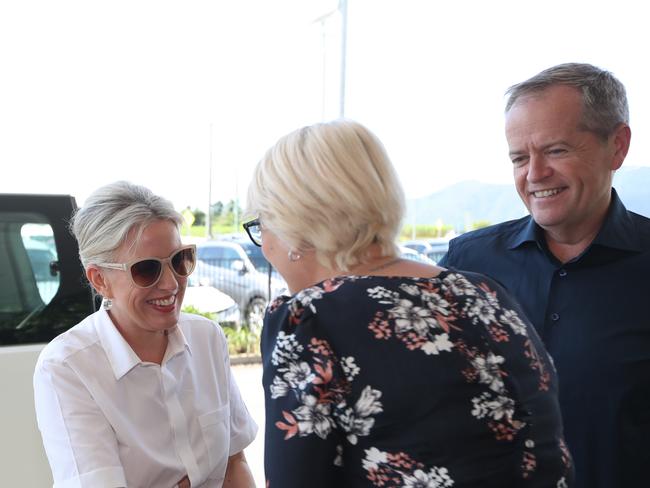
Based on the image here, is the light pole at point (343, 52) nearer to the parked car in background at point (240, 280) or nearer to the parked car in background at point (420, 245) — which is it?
the parked car in background at point (240, 280)

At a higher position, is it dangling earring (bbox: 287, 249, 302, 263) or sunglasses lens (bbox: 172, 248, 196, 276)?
dangling earring (bbox: 287, 249, 302, 263)

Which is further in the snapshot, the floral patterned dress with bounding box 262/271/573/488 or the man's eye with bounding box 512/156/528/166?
the man's eye with bounding box 512/156/528/166

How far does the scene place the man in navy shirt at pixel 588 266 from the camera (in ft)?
4.85

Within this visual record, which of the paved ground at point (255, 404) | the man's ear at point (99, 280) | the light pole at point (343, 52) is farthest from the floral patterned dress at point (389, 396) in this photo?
the light pole at point (343, 52)

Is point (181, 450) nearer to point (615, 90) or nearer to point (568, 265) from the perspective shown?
point (568, 265)

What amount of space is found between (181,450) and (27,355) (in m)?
1.00

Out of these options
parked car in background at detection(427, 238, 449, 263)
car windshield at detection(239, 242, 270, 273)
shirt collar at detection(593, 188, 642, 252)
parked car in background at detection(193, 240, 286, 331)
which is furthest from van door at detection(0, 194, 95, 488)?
parked car in background at detection(427, 238, 449, 263)

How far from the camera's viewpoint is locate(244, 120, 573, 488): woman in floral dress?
35.8 inches

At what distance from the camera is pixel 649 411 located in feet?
4.85

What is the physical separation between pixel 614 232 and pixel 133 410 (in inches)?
50.1

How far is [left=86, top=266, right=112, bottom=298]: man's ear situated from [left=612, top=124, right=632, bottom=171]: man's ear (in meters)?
1.35

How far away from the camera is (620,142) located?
63.5 inches

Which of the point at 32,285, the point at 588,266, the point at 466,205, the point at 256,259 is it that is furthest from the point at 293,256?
the point at 256,259

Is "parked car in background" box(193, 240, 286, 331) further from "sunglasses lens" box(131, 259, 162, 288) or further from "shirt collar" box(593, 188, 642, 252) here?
"shirt collar" box(593, 188, 642, 252)
